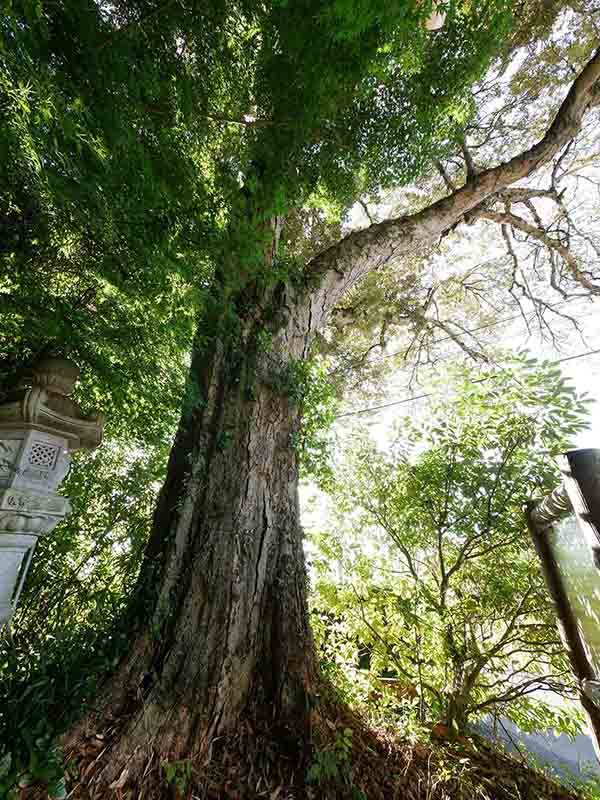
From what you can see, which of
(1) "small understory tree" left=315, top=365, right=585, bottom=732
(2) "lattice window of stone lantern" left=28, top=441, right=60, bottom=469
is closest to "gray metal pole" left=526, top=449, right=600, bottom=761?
(1) "small understory tree" left=315, top=365, right=585, bottom=732

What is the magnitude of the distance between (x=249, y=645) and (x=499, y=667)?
5.79 feet

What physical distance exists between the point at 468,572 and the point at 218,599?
6.21 ft

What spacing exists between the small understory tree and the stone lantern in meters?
2.16

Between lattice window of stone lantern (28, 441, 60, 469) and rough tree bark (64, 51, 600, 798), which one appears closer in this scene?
rough tree bark (64, 51, 600, 798)

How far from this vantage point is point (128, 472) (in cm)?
353

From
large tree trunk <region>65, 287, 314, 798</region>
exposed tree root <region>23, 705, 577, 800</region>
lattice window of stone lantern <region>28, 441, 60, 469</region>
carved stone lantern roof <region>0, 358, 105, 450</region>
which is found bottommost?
exposed tree root <region>23, 705, 577, 800</region>

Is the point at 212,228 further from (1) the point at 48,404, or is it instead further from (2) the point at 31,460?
(2) the point at 31,460

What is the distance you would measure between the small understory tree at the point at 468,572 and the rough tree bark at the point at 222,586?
1.02 m

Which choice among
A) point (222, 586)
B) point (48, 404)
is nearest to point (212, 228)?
point (48, 404)

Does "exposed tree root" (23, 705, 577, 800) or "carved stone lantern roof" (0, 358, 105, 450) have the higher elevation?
"carved stone lantern roof" (0, 358, 105, 450)

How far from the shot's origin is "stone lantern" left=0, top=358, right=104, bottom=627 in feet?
6.92

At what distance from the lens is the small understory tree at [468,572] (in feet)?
7.07

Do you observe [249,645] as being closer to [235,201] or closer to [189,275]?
[189,275]

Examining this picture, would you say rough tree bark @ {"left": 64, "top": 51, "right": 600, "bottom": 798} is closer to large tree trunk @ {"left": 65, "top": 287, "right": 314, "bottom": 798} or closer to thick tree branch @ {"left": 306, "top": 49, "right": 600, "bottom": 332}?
large tree trunk @ {"left": 65, "top": 287, "right": 314, "bottom": 798}
